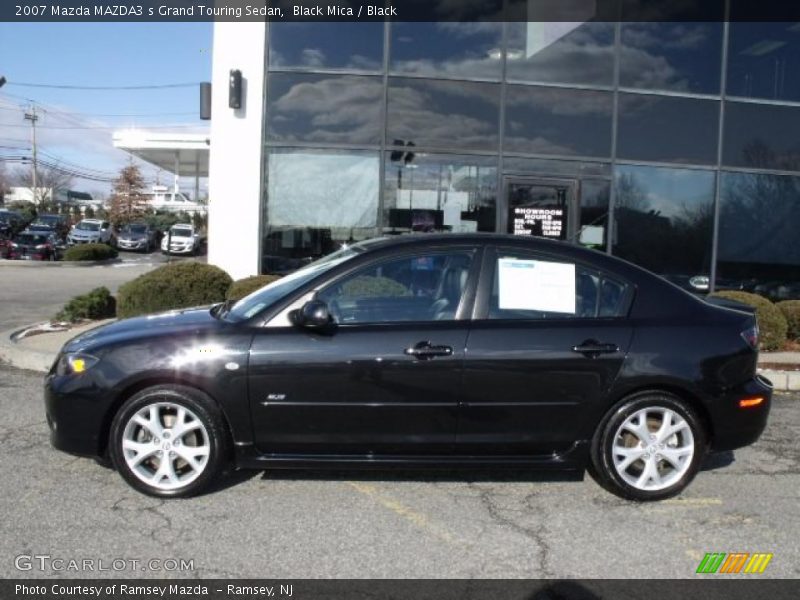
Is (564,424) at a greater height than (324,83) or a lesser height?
lesser

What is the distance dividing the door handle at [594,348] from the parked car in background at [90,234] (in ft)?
120

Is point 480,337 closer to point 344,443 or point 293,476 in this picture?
point 344,443

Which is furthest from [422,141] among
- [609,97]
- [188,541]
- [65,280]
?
[65,280]

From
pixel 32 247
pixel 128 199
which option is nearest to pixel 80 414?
pixel 32 247

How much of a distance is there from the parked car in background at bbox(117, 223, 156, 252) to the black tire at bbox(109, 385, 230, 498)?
132 ft

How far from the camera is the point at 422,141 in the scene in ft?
39.1

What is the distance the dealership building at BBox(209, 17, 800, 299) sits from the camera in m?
11.8

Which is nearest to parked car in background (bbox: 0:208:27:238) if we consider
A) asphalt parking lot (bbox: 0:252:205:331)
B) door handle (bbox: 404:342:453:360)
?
asphalt parking lot (bbox: 0:252:205:331)

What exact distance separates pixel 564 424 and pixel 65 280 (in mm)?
19247

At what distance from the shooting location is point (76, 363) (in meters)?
4.34

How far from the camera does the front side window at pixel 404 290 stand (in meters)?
4.44

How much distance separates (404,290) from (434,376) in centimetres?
58

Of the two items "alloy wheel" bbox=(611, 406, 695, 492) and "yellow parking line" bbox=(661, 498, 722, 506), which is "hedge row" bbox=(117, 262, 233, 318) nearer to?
"alloy wheel" bbox=(611, 406, 695, 492)

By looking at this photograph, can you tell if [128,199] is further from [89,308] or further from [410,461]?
[410,461]
